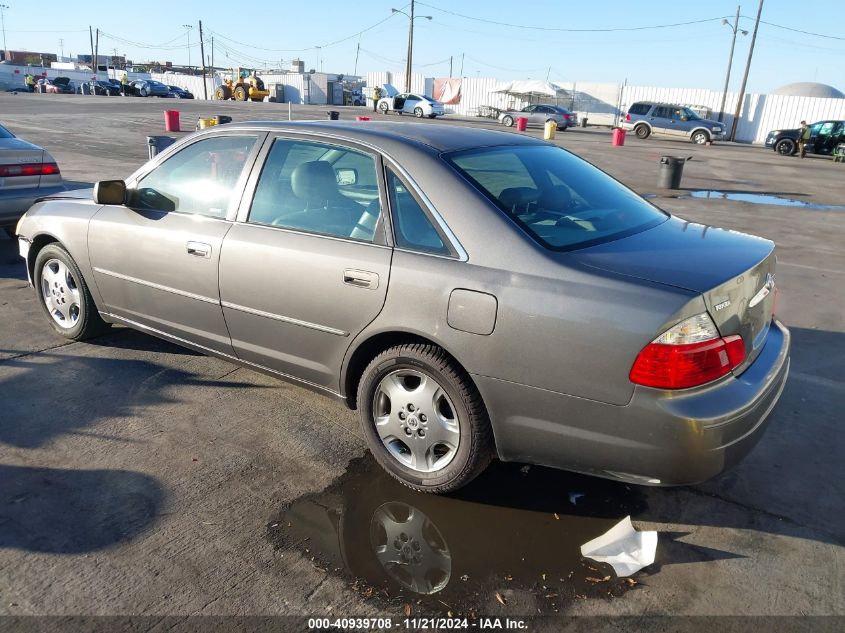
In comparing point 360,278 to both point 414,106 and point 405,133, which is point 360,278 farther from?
point 414,106

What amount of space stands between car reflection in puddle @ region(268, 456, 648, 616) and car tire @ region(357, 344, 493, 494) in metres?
0.15

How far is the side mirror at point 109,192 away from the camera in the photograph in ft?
13.6

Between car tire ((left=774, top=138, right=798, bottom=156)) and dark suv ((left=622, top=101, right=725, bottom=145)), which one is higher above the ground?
dark suv ((left=622, top=101, right=725, bottom=145))

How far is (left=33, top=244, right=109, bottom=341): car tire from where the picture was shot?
4690mm

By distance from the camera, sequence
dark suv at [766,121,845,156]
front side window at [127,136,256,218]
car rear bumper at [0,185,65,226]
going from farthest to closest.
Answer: dark suv at [766,121,845,156] < car rear bumper at [0,185,65,226] < front side window at [127,136,256,218]

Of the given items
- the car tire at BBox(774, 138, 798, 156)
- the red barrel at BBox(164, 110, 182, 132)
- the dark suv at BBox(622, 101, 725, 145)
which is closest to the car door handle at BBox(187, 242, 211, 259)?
the red barrel at BBox(164, 110, 182, 132)

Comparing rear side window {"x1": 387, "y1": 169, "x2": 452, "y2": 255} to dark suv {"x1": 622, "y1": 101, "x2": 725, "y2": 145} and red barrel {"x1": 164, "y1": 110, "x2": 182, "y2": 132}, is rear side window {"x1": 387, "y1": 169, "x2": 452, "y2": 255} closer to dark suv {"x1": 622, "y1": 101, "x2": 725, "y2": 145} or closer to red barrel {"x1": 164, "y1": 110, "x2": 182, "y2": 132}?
red barrel {"x1": 164, "y1": 110, "x2": 182, "y2": 132}

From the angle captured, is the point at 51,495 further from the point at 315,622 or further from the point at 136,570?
the point at 315,622

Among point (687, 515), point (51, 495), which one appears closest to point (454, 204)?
point (687, 515)

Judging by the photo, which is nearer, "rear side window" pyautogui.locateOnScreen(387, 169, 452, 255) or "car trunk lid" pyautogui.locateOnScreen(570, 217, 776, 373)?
"car trunk lid" pyautogui.locateOnScreen(570, 217, 776, 373)

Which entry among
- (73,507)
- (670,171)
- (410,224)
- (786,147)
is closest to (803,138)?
(786,147)

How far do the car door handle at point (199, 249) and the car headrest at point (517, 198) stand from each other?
171 centimetres

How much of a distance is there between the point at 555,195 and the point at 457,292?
968mm

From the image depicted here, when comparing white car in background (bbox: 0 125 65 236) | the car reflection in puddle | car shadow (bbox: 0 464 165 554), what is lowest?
car shadow (bbox: 0 464 165 554)
